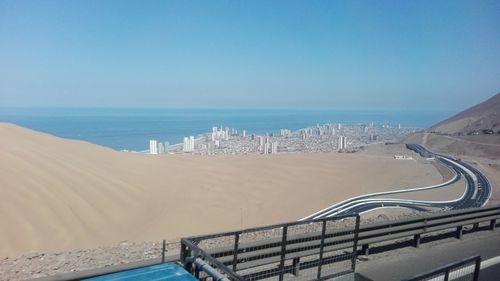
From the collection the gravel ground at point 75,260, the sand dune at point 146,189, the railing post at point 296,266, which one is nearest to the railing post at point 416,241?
the railing post at point 296,266

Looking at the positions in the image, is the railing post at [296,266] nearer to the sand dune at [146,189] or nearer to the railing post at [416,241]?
the railing post at [416,241]

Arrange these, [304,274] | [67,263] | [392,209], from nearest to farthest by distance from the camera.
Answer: [304,274] → [67,263] → [392,209]

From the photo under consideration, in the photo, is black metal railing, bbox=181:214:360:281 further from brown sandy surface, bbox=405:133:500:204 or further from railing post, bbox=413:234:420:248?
brown sandy surface, bbox=405:133:500:204

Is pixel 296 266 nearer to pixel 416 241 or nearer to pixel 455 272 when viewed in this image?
pixel 455 272

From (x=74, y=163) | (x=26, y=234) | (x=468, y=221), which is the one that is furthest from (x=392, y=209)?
(x=74, y=163)

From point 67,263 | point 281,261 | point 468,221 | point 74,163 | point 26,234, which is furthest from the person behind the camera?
point 74,163

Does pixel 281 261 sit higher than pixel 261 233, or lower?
higher

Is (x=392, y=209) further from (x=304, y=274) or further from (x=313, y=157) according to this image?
(x=313, y=157)

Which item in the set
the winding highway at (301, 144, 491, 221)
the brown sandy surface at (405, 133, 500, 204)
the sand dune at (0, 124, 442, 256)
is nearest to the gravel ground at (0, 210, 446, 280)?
the sand dune at (0, 124, 442, 256)
